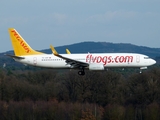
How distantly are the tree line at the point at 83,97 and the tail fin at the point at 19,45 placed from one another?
75.8ft

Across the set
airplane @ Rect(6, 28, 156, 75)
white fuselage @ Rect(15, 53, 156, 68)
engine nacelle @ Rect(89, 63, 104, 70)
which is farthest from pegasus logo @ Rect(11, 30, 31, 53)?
engine nacelle @ Rect(89, 63, 104, 70)

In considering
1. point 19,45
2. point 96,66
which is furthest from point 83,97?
point 96,66

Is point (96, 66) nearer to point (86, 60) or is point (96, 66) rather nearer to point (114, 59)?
point (86, 60)

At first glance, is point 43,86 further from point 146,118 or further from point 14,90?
point 146,118

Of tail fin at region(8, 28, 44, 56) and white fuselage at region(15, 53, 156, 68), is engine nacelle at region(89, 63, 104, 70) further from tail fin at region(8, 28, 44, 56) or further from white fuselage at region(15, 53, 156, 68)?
tail fin at region(8, 28, 44, 56)

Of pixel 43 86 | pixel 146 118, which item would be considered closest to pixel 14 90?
pixel 43 86

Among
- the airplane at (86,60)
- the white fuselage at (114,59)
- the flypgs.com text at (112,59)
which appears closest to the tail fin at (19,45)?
the airplane at (86,60)

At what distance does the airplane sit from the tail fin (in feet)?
0.48

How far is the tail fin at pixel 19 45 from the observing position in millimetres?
83000

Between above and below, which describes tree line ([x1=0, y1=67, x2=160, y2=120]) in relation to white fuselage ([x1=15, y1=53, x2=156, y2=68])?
below

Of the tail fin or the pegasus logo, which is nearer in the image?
the tail fin

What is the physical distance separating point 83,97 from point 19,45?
35.5m

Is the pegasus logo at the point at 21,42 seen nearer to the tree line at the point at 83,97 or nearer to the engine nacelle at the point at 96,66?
the engine nacelle at the point at 96,66

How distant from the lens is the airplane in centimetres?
7712
